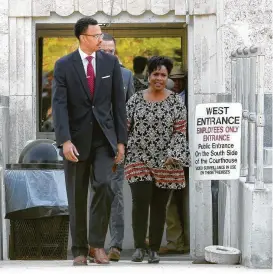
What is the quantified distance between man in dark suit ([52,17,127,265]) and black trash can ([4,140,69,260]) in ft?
5.42

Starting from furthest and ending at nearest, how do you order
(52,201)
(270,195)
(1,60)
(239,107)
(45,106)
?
1. (45,106)
2. (1,60)
3. (52,201)
4. (239,107)
5. (270,195)

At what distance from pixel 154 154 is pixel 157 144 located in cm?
9

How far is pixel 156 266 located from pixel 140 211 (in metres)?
0.86

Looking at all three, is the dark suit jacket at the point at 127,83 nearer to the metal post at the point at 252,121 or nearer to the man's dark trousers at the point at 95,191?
the metal post at the point at 252,121

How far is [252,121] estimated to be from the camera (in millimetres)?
8969

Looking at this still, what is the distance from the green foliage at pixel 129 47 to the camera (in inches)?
526

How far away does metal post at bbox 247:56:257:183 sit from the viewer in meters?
9.09

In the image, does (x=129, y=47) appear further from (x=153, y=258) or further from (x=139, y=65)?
(x=153, y=258)

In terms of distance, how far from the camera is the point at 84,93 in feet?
28.9

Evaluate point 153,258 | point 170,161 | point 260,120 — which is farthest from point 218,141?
point 153,258

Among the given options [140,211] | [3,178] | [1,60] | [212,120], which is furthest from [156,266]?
[1,60]

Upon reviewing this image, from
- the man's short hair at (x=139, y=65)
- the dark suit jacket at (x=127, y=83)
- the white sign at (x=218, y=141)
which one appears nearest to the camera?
the white sign at (x=218, y=141)

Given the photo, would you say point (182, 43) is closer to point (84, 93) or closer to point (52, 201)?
point (52, 201)

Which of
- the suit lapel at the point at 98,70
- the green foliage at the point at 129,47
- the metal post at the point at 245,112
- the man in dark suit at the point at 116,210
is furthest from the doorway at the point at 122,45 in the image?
the suit lapel at the point at 98,70
